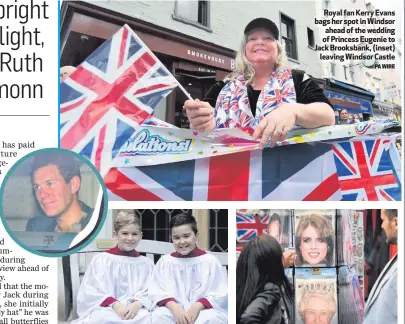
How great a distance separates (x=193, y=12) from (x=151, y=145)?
2.17ft

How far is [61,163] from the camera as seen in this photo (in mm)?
2600

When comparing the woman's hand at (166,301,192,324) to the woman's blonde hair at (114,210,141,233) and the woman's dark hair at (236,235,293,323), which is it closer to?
the woman's dark hair at (236,235,293,323)

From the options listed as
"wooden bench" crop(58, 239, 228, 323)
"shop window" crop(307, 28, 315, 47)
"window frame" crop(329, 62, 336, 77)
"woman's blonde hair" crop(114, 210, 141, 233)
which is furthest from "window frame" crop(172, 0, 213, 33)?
"wooden bench" crop(58, 239, 228, 323)

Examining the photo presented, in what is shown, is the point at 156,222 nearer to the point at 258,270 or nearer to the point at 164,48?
the point at 258,270

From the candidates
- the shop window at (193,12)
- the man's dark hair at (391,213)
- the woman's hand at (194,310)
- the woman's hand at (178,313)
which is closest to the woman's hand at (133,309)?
the woman's hand at (178,313)

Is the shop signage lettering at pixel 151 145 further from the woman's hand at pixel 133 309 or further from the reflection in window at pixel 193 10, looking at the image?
the woman's hand at pixel 133 309

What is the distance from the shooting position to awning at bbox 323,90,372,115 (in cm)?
262

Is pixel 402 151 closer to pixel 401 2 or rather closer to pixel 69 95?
pixel 401 2

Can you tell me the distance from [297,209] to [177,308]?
2.42 ft

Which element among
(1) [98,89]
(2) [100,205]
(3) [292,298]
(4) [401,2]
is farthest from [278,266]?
(4) [401,2]

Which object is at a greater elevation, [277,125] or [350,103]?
[350,103]

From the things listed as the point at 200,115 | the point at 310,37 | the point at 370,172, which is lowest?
the point at 370,172

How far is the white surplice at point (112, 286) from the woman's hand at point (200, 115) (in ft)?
2.25

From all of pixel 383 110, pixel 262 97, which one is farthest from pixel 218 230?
pixel 383 110
